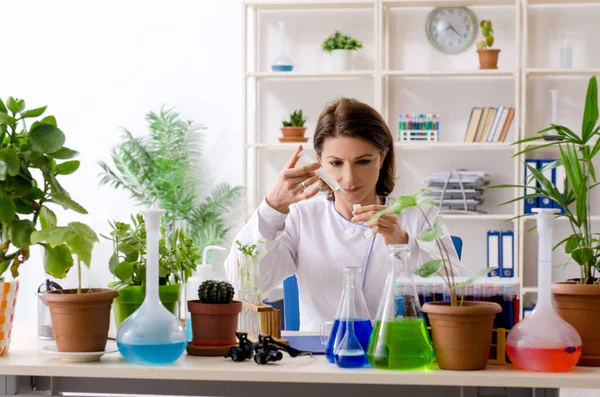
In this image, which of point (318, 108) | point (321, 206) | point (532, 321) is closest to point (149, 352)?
point (532, 321)

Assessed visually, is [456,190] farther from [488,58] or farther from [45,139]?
[45,139]

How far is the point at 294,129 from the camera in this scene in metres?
4.71

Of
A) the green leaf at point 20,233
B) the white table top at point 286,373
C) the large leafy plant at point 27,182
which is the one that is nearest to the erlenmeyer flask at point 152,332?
the white table top at point 286,373

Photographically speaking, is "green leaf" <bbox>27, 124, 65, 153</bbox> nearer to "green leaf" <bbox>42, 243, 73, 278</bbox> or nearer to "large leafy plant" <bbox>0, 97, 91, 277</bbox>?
"large leafy plant" <bbox>0, 97, 91, 277</bbox>

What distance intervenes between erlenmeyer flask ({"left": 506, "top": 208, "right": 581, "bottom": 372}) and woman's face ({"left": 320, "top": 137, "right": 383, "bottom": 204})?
3.32 ft

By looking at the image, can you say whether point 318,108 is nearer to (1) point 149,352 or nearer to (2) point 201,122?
(2) point 201,122

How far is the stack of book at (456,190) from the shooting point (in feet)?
15.3

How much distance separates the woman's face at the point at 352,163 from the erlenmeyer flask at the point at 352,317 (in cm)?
94

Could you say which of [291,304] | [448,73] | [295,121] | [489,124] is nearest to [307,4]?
[295,121]

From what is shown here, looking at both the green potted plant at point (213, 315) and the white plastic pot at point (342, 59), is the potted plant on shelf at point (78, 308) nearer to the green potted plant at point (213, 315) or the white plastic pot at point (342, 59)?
the green potted plant at point (213, 315)

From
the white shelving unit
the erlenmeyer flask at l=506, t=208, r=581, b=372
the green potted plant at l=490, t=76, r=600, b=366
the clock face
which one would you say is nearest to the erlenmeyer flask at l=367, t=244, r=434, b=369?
the erlenmeyer flask at l=506, t=208, r=581, b=372

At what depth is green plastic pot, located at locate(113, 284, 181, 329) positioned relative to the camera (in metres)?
1.62

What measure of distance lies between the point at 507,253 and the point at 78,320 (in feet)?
11.6

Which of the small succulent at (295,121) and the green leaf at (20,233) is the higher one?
the small succulent at (295,121)
